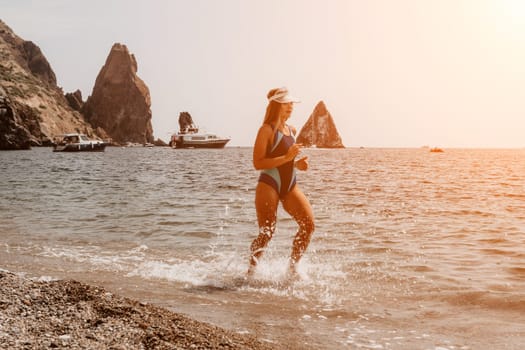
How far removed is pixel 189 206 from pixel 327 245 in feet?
19.7

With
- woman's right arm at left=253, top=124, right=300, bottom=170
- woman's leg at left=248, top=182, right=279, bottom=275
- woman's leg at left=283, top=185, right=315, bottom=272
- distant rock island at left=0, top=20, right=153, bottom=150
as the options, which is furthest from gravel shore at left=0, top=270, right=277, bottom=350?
distant rock island at left=0, top=20, right=153, bottom=150

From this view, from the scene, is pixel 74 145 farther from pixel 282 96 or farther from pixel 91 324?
pixel 91 324

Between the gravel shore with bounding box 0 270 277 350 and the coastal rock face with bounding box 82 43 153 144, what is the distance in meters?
180

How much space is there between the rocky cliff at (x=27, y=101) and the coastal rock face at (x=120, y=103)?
17.4 m

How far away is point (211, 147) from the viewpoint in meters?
119

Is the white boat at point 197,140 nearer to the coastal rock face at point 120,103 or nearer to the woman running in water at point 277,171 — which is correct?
the coastal rock face at point 120,103

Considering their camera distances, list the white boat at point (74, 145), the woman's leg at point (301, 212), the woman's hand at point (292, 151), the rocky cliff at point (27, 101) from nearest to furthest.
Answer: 1. the woman's hand at point (292, 151)
2. the woman's leg at point (301, 212)
3. the white boat at point (74, 145)
4. the rocky cliff at point (27, 101)

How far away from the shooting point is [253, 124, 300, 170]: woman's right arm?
5477mm

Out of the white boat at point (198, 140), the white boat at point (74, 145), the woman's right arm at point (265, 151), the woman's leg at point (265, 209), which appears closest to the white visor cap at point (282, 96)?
the woman's right arm at point (265, 151)

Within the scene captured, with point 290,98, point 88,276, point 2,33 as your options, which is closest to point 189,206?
point 88,276

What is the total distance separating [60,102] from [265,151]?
512 ft

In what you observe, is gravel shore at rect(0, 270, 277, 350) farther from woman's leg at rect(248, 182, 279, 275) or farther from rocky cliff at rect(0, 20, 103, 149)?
rocky cliff at rect(0, 20, 103, 149)

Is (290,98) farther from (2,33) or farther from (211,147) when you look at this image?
(2,33)

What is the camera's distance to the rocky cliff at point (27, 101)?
8119 cm
